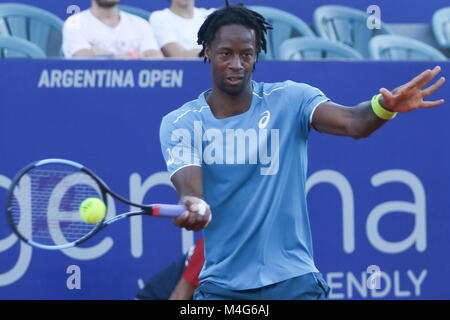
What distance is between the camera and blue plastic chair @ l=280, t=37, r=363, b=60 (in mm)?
6062

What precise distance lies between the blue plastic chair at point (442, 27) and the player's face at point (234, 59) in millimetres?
3451

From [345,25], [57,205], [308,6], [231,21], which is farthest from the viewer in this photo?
[308,6]

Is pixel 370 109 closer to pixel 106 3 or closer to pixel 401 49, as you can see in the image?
pixel 106 3

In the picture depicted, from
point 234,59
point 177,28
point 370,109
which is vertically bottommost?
point 370,109

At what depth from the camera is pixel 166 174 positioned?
5.22 m

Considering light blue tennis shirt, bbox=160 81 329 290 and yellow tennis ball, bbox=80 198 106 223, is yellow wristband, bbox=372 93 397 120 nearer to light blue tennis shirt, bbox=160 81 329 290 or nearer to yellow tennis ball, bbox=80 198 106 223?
light blue tennis shirt, bbox=160 81 329 290

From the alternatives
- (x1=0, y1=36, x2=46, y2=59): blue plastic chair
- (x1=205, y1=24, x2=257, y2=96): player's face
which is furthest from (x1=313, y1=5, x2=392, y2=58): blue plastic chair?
(x1=205, y1=24, x2=257, y2=96): player's face

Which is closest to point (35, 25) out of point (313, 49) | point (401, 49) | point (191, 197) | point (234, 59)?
point (313, 49)

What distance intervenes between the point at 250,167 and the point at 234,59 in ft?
1.44

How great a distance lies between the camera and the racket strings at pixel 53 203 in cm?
395

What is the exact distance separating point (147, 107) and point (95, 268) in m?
1.00

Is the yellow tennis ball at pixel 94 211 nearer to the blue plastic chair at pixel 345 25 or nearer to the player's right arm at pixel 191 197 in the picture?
the player's right arm at pixel 191 197

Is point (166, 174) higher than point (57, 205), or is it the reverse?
point (166, 174)

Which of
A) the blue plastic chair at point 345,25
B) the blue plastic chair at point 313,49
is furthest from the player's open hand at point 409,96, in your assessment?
the blue plastic chair at point 345,25
